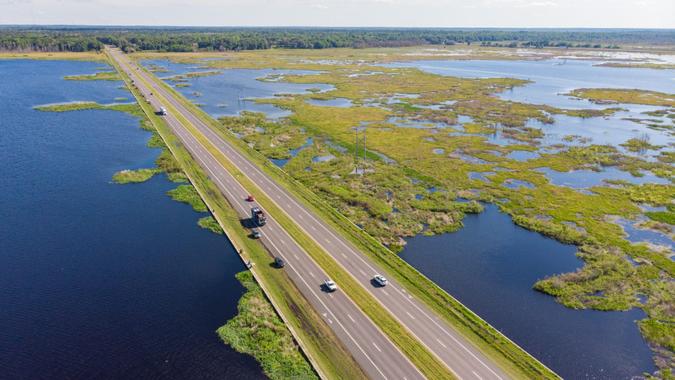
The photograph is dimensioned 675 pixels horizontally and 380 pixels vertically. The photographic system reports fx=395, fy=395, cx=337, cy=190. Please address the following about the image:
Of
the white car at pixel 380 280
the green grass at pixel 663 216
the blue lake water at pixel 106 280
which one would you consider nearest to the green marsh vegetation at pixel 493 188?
the green grass at pixel 663 216

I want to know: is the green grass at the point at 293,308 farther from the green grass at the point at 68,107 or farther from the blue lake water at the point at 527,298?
the green grass at the point at 68,107

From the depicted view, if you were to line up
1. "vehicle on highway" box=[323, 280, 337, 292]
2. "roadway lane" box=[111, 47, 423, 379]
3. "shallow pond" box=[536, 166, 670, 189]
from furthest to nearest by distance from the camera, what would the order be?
"shallow pond" box=[536, 166, 670, 189] → "vehicle on highway" box=[323, 280, 337, 292] → "roadway lane" box=[111, 47, 423, 379]

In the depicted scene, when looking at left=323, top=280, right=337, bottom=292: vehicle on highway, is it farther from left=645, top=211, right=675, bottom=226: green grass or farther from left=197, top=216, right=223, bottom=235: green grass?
left=645, top=211, right=675, bottom=226: green grass

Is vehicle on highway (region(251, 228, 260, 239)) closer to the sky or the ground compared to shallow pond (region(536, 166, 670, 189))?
closer to the ground

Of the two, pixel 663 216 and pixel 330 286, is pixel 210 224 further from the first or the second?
pixel 663 216

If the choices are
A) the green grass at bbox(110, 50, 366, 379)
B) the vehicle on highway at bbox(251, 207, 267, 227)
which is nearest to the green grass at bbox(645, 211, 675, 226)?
the green grass at bbox(110, 50, 366, 379)

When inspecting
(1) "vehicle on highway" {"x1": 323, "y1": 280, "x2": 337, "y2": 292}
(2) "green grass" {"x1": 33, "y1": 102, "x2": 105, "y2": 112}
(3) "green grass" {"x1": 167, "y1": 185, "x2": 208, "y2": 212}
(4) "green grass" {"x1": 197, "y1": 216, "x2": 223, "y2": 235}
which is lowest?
(1) "vehicle on highway" {"x1": 323, "y1": 280, "x2": 337, "y2": 292}

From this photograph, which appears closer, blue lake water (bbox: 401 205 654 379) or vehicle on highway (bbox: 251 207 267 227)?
blue lake water (bbox: 401 205 654 379)

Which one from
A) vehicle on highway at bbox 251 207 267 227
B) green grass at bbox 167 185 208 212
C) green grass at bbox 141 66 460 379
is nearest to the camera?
green grass at bbox 141 66 460 379

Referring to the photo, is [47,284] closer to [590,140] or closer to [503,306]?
[503,306]
